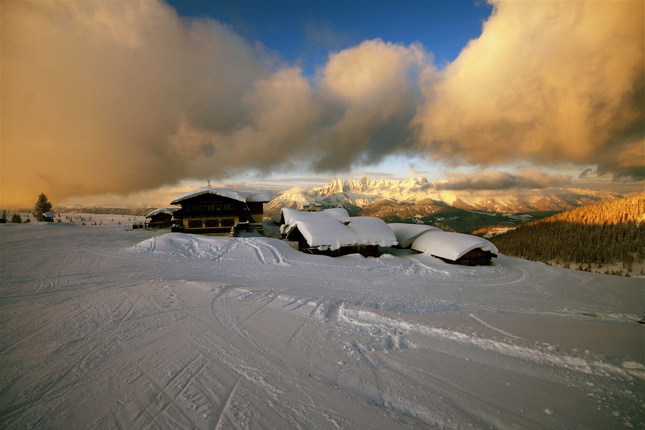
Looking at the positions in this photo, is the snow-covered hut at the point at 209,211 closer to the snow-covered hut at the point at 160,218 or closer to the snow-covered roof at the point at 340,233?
the snow-covered roof at the point at 340,233

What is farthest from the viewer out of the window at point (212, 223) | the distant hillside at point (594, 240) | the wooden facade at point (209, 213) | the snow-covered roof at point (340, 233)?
the window at point (212, 223)

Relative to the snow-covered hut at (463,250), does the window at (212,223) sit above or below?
above

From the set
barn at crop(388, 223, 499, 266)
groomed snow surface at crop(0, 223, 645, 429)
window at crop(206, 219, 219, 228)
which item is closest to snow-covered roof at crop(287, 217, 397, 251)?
barn at crop(388, 223, 499, 266)

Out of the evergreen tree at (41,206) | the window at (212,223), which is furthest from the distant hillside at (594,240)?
the evergreen tree at (41,206)

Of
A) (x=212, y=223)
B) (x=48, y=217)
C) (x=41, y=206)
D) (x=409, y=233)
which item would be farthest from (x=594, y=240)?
(x=41, y=206)

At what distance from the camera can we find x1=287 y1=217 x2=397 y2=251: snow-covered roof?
1978 cm

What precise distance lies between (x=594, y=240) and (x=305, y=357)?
4448 cm

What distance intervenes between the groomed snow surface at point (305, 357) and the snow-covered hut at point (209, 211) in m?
21.1

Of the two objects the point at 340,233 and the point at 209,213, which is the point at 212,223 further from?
the point at 340,233

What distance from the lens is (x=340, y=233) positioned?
2066 centimetres

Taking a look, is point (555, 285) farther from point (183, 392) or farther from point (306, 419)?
point (183, 392)

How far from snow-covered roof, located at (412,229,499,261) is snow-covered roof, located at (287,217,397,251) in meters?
2.89

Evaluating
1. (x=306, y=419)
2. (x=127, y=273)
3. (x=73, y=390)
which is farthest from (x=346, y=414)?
(x=127, y=273)

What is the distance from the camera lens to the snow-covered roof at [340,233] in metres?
19.8
